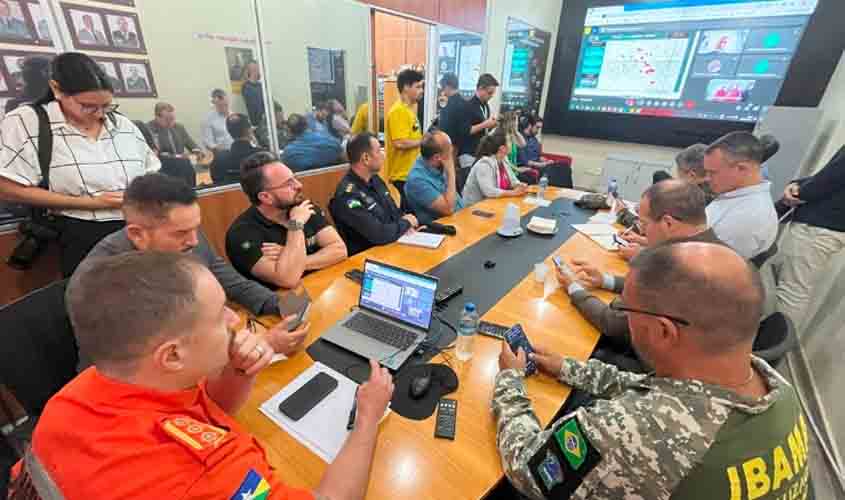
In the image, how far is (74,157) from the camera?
67.5 inches

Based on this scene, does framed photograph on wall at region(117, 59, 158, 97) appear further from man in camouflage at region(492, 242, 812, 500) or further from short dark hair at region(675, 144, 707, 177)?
short dark hair at region(675, 144, 707, 177)

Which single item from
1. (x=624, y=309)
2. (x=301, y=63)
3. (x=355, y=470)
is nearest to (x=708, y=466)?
(x=624, y=309)

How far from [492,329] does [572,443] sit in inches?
25.2

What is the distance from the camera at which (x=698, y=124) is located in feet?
16.3

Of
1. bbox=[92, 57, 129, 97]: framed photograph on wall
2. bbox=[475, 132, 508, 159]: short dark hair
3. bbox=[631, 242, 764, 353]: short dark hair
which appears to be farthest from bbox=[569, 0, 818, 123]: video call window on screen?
bbox=[92, 57, 129, 97]: framed photograph on wall

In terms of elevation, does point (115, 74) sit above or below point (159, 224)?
above

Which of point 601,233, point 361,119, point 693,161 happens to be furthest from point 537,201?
point 361,119

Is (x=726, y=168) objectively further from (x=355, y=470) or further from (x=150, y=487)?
(x=150, y=487)

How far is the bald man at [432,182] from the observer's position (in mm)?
2768

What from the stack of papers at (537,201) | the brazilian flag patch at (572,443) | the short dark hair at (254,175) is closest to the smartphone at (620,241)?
the stack of papers at (537,201)

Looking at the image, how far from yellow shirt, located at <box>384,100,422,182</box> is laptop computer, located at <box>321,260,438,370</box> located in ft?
7.37

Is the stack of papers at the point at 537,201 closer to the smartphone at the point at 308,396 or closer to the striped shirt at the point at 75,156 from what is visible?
the smartphone at the point at 308,396

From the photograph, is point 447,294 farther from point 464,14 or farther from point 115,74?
point 464,14

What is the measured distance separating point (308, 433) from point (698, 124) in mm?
6212
